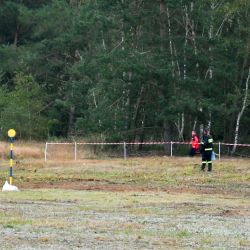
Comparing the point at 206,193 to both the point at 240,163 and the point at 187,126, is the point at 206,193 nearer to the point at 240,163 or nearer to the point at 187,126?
the point at 240,163

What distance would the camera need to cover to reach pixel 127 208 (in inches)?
823

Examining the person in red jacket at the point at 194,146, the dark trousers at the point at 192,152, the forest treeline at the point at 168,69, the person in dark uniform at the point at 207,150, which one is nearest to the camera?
the person in dark uniform at the point at 207,150

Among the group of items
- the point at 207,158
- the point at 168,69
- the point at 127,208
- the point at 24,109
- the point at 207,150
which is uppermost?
the point at 168,69

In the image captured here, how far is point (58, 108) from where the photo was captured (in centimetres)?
6825

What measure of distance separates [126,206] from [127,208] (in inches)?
21.6

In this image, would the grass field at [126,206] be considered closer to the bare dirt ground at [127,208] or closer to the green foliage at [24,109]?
the bare dirt ground at [127,208]

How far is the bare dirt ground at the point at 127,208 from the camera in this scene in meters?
14.5

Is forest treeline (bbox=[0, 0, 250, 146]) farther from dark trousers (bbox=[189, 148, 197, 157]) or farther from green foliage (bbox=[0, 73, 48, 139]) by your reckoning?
green foliage (bbox=[0, 73, 48, 139])

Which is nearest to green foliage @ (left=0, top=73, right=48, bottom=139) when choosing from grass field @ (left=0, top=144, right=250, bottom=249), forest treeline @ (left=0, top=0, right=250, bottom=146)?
forest treeline @ (left=0, top=0, right=250, bottom=146)

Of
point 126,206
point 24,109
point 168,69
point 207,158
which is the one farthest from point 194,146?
point 126,206

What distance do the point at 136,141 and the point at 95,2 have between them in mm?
8947

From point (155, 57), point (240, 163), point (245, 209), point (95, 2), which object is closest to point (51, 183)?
point (245, 209)

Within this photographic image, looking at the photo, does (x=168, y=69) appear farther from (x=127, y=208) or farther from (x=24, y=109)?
(x=127, y=208)

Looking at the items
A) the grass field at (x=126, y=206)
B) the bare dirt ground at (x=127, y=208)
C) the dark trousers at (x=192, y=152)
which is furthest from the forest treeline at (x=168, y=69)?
the bare dirt ground at (x=127, y=208)
